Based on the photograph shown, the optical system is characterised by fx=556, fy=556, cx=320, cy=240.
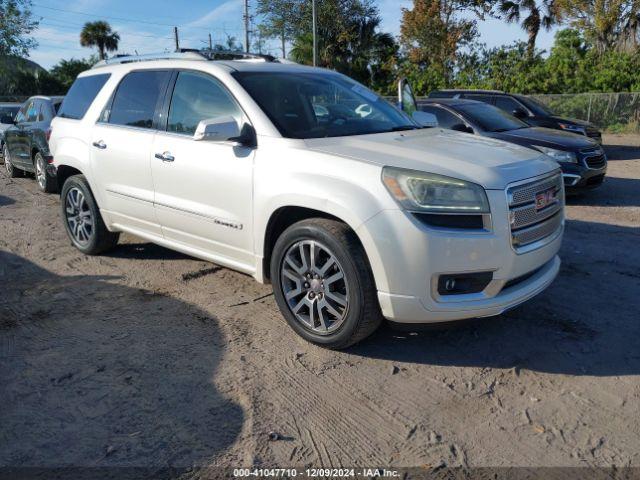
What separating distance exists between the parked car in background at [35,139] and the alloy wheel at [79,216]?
11.5 feet

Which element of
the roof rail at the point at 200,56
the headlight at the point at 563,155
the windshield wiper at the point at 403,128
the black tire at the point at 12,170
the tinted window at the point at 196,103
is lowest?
the black tire at the point at 12,170

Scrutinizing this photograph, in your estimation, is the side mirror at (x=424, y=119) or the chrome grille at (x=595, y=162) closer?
the side mirror at (x=424, y=119)

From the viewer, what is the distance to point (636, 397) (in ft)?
9.98

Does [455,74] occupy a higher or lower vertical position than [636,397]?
higher

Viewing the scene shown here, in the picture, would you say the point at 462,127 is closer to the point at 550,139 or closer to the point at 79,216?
the point at 550,139

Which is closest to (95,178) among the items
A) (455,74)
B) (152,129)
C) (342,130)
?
(152,129)

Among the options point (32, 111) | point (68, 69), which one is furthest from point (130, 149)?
point (68, 69)

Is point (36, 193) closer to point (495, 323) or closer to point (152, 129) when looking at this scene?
point (152, 129)

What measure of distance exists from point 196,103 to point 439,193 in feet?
7.17

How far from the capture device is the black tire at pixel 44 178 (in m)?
9.39

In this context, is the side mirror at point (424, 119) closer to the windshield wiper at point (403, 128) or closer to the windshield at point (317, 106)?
the windshield at point (317, 106)

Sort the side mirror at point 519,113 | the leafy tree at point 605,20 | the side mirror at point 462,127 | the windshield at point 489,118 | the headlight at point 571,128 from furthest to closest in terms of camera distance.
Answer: the leafy tree at point 605,20 < the side mirror at point 519,113 < the headlight at point 571,128 < the windshield at point 489,118 < the side mirror at point 462,127

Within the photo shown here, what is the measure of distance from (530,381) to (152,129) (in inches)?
135

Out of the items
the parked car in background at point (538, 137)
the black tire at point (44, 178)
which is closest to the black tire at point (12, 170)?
the black tire at point (44, 178)
